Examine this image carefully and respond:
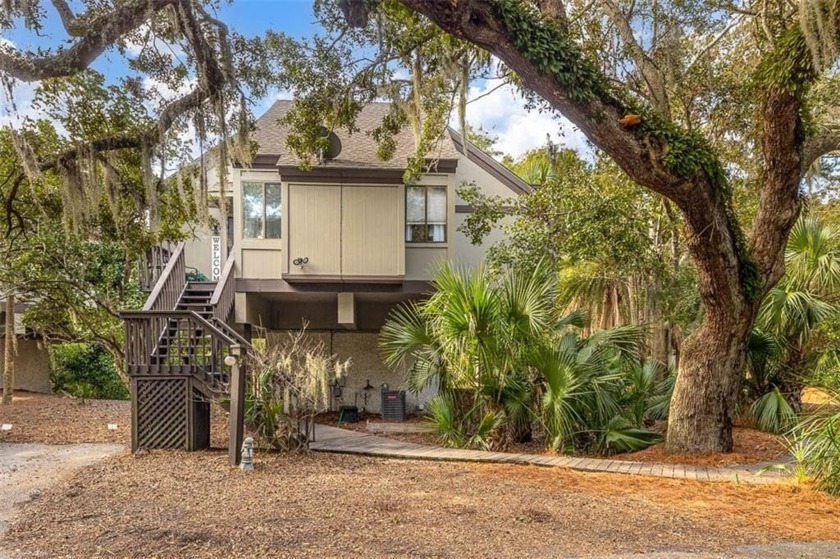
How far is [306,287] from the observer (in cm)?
1095

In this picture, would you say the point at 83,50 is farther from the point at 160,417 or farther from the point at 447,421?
the point at 447,421

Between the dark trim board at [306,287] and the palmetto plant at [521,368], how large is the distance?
2583 mm

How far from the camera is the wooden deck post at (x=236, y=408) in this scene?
6797 millimetres

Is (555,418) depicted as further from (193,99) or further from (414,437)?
(193,99)

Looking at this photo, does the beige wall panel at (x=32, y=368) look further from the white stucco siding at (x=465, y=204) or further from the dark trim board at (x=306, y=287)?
the white stucco siding at (x=465, y=204)

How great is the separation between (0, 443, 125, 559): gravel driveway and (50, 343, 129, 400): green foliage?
824cm

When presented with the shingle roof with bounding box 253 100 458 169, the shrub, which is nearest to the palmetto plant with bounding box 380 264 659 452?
the shrub

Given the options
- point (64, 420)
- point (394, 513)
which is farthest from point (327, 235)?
point (394, 513)

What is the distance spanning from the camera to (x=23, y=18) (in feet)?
20.3

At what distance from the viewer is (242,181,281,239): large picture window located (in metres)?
11.0

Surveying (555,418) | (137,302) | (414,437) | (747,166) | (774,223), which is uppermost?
(747,166)

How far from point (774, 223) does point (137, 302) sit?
37.4ft

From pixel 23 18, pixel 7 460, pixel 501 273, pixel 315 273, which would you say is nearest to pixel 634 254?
pixel 501 273

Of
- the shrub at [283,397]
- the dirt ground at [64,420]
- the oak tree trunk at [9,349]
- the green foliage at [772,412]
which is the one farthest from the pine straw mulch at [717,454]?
the oak tree trunk at [9,349]
